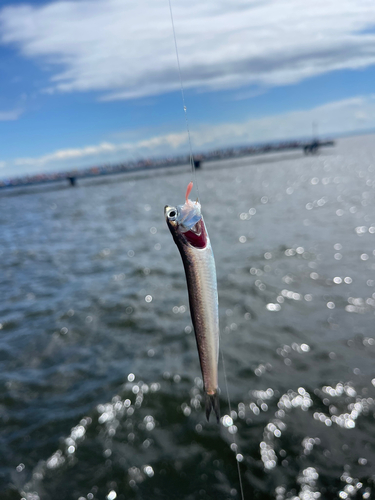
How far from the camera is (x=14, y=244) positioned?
35.4 m

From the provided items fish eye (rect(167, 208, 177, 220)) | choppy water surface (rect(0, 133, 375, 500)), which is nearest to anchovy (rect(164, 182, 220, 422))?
fish eye (rect(167, 208, 177, 220))

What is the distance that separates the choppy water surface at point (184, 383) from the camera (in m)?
7.58

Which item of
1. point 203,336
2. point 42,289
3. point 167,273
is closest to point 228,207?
point 167,273

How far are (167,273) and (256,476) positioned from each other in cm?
1337

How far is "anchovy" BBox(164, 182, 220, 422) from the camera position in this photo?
3.17 meters

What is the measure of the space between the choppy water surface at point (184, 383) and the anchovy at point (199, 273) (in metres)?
5.16

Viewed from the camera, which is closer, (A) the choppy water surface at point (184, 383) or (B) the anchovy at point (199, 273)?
(B) the anchovy at point (199, 273)

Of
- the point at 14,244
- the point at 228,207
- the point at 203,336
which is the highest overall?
the point at 203,336

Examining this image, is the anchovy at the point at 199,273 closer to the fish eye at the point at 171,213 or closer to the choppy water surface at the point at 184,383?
the fish eye at the point at 171,213

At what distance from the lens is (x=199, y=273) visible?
10.9 ft

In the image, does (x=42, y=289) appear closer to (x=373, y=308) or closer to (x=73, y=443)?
(x=73, y=443)

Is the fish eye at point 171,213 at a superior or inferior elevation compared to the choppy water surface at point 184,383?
superior

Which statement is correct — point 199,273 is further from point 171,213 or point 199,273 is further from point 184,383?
point 184,383

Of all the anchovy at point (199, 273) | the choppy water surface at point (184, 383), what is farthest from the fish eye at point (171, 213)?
the choppy water surface at point (184, 383)
